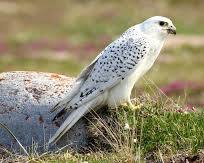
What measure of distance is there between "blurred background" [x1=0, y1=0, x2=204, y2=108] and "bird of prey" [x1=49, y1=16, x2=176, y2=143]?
11368 millimetres

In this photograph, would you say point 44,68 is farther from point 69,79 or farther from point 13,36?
point 69,79

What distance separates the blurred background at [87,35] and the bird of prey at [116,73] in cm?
1137

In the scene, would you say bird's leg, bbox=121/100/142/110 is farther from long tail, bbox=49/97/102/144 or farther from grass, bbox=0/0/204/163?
long tail, bbox=49/97/102/144

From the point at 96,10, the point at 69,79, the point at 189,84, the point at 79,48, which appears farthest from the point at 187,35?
the point at 69,79

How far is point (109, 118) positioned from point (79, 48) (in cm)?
2635

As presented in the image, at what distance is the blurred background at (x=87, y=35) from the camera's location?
2769cm

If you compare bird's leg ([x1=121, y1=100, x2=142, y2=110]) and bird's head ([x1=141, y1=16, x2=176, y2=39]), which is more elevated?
bird's head ([x1=141, y1=16, x2=176, y2=39])

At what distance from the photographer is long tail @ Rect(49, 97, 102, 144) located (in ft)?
30.5

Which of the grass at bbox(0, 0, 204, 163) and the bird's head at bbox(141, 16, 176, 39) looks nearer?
the grass at bbox(0, 0, 204, 163)

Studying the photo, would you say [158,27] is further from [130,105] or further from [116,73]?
[130,105]

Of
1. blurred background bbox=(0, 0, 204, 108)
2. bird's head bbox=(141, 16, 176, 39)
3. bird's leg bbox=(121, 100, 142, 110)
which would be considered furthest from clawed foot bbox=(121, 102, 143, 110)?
blurred background bbox=(0, 0, 204, 108)

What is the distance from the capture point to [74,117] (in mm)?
9320

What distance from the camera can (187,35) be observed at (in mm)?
38969

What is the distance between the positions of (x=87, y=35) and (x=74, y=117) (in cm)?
3126
